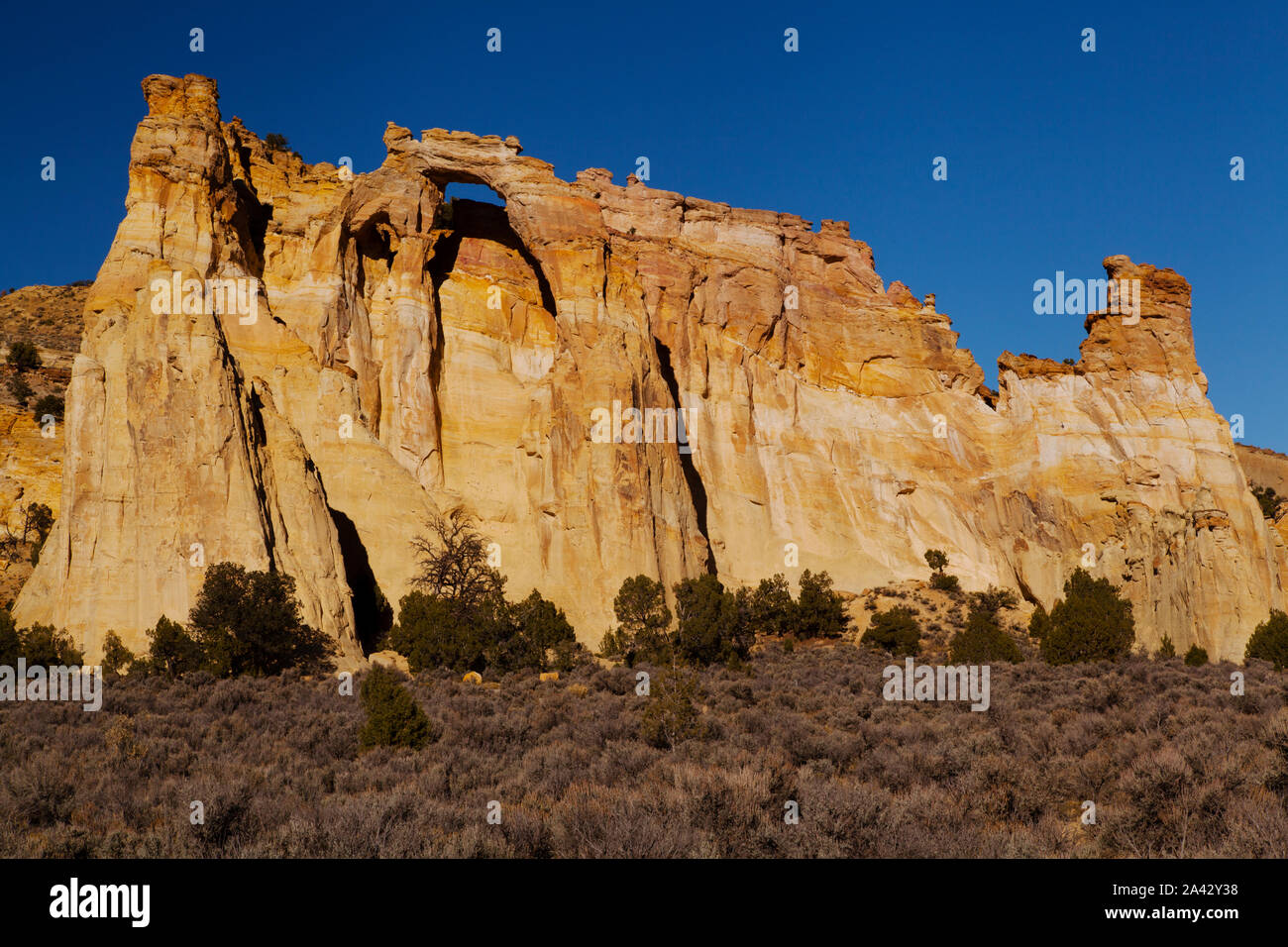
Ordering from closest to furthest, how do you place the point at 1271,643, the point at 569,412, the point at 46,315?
1. the point at 1271,643
2. the point at 569,412
3. the point at 46,315

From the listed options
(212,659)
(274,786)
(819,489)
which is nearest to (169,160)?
(212,659)

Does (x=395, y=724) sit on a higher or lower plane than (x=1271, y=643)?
higher

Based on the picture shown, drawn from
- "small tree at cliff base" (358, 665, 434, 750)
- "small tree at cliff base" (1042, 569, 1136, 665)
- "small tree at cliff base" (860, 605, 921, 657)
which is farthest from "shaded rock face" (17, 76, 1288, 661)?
"small tree at cliff base" (358, 665, 434, 750)

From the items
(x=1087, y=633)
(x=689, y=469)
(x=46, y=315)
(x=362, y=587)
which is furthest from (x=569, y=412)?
(x=46, y=315)

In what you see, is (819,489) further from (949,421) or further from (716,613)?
(716,613)

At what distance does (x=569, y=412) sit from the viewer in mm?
43125

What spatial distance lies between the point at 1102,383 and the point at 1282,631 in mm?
25390

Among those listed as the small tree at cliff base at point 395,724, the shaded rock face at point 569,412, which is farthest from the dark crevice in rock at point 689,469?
the small tree at cliff base at point 395,724

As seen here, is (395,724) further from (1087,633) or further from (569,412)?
(569,412)

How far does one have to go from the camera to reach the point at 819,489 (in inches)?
1993

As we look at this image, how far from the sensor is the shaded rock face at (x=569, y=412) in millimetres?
33375

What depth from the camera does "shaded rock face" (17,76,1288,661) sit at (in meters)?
33.4

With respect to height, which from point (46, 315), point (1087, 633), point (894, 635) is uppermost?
point (46, 315)

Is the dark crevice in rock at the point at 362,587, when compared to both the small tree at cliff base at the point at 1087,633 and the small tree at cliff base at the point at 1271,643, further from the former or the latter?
the small tree at cliff base at the point at 1271,643
